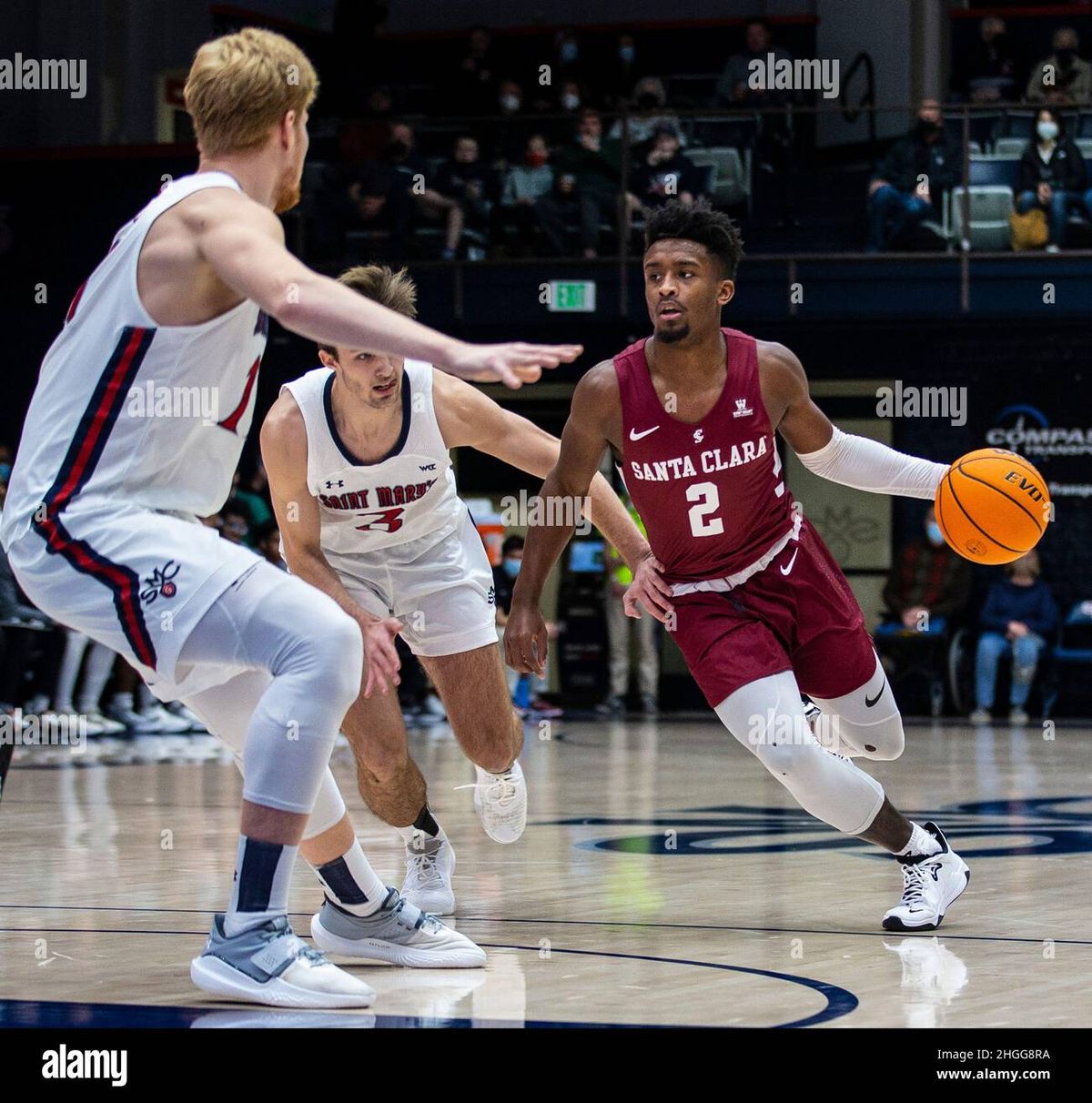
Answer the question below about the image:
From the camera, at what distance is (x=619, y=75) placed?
1766cm

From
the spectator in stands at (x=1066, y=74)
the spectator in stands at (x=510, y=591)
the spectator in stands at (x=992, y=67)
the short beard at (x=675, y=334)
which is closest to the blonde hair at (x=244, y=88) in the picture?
the short beard at (x=675, y=334)

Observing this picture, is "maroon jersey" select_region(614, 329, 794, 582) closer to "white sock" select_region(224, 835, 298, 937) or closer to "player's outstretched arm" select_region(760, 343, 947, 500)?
"player's outstretched arm" select_region(760, 343, 947, 500)

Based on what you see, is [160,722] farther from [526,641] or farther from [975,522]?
[975,522]

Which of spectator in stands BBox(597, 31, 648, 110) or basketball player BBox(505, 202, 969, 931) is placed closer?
basketball player BBox(505, 202, 969, 931)

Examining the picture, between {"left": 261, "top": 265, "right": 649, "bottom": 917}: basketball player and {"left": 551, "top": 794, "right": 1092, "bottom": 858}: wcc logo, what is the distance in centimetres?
131

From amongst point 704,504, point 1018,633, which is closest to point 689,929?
point 704,504

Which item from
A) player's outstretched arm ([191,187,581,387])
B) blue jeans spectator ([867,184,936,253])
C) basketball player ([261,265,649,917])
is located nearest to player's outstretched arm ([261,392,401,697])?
basketball player ([261,265,649,917])

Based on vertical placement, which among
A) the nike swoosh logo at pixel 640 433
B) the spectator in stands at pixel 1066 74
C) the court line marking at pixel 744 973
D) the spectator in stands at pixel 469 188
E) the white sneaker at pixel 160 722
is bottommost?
the white sneaker at pixel 160 722

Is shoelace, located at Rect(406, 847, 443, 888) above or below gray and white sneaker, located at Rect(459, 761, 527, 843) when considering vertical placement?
below

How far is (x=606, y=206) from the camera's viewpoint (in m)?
15.0

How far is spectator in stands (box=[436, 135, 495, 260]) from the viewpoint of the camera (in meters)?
15.2

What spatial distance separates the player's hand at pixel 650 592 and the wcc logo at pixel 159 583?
1.83 metres

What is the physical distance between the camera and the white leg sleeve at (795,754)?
16.3ft

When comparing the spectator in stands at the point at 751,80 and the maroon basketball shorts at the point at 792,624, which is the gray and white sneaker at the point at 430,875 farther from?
the spectator in stands at the point at 751,80
